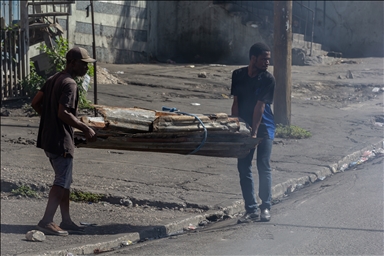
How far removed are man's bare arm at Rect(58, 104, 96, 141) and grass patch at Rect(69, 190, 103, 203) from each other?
204 cm

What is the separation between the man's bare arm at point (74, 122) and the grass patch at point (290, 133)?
247 inches

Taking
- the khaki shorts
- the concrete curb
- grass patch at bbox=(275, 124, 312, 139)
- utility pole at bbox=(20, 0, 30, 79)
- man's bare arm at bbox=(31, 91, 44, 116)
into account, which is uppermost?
utility pole at bbox=(20, 0, 30, 79)

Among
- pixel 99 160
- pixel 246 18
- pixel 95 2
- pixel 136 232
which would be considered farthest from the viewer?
pixel 246 18

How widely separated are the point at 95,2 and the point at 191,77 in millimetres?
4598

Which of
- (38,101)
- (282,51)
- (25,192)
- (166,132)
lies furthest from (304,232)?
(282,51)

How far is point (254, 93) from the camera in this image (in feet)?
21.3

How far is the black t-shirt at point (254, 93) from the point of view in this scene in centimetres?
642

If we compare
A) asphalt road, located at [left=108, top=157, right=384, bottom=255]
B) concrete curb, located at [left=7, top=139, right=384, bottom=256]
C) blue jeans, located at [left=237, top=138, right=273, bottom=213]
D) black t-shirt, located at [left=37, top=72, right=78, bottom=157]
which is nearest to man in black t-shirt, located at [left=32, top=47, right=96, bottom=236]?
black t-shirt, located at [left=37, top=72, right=78, bottom=157]

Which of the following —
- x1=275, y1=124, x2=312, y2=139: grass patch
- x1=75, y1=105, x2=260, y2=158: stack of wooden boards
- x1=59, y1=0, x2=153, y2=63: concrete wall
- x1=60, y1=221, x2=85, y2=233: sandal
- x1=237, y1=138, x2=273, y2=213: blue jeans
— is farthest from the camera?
x1=59, y1=0, x2=153, y2=63: concrete wall

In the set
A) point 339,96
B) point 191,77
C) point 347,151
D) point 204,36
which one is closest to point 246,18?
point 204,36

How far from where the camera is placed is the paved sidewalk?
20.9ft

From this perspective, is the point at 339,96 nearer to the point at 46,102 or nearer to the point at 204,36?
the point at 204,36

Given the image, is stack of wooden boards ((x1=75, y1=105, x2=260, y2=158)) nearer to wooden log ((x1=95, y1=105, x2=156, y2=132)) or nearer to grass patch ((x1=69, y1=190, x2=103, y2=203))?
wooden log ((x1=95, y1=105, x2=156, y2=132))

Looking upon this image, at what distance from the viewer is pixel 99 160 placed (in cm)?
964
